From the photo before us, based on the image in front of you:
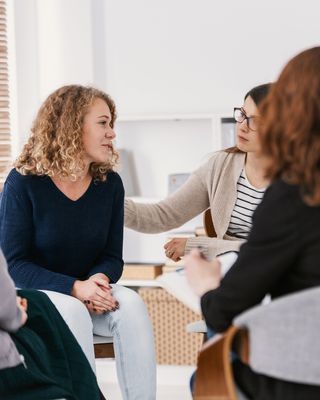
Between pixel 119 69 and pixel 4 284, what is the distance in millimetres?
2516

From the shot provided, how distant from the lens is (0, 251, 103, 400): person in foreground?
199 cm

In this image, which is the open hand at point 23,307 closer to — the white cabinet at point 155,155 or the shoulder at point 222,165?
the shoulder at point 222,165

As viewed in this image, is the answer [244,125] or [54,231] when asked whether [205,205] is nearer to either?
[244,125]

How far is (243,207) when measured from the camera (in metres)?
2.86

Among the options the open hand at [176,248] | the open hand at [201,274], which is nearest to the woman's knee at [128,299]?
the open hand at [176,248]

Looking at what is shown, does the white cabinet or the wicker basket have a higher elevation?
the white cabinet

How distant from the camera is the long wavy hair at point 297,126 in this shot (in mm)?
1586

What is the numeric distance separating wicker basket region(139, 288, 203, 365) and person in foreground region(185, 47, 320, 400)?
235 cm

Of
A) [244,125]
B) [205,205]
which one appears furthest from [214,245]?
[244,125]

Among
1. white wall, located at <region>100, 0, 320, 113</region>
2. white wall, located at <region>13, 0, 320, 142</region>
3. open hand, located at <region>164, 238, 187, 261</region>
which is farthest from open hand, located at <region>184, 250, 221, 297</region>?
white wall, located at <region>100, 0, 320, 113</region>

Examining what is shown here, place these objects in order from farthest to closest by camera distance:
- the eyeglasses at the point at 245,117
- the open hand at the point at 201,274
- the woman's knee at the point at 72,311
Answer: the eyeglasses at the point at 245,117
the woman's knee at the point at 72,311
the open hand at the point at 201,274

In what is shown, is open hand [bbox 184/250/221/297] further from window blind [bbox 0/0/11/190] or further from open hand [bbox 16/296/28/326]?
window blind [bbox 0/0/11/190]

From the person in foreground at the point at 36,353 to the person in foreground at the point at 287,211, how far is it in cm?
59

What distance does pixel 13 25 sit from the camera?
3.92 m
